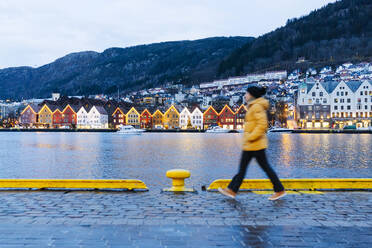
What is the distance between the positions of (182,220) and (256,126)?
2.39 m

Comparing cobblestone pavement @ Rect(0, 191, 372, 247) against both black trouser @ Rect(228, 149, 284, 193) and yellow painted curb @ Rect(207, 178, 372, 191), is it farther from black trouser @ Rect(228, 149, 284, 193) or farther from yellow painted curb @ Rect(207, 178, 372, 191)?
yellow painted curb @ Rect(207, 178, 372, 191)

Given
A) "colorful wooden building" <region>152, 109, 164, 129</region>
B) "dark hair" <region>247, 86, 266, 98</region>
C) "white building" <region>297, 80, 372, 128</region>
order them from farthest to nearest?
"colorful wooden building" <region>152, 109, 164, 129</region> < "white building" <region>297, 80, 372, 128</region> < "dark hair" <region>247, 86, 266, 98</region>

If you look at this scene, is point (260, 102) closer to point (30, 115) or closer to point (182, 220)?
point (182, 220)

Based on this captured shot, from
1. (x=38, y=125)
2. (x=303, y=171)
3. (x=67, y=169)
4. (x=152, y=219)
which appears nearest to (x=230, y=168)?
(x=303, y=171)

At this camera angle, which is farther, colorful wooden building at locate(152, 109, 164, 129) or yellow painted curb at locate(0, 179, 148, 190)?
colorful wooden building at locate(152, 109, 164, 129)

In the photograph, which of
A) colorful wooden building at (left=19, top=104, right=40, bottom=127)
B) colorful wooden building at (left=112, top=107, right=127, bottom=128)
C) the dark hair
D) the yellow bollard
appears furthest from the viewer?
colorful wooden building at (left=19, top=104, right=40, bottom=127)

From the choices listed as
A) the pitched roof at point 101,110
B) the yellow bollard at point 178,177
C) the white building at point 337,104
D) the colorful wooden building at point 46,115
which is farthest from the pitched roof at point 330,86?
the yellow bollard at point 178,177

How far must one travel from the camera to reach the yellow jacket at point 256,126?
7.46 metres

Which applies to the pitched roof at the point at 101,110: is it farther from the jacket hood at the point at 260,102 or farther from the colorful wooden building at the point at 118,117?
the jacket hood at the point at 260,102

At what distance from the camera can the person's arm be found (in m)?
7.45

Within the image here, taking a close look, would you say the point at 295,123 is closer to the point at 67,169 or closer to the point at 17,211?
the point at 67,169

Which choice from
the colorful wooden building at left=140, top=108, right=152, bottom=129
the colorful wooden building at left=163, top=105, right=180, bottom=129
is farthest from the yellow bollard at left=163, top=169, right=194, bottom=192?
the colorful wooden building at left=140, top=108, right=152, bottom=129

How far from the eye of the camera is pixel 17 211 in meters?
6.99

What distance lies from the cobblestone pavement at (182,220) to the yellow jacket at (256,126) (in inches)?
46.4
